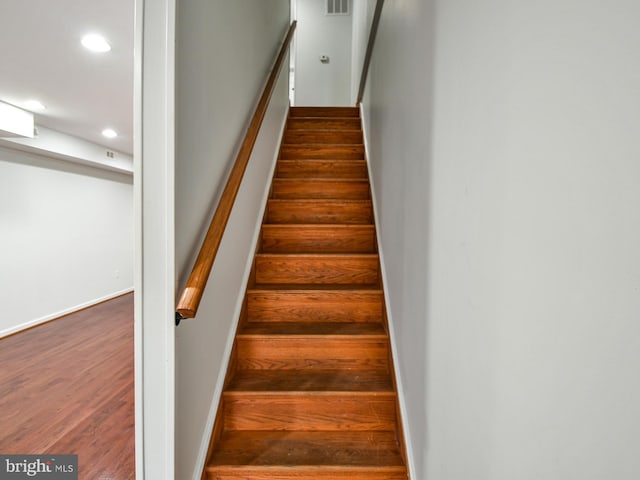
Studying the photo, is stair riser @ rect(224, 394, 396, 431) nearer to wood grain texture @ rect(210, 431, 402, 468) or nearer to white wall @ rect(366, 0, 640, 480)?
wood grain texture @ rect(210, 431, 402, 468)

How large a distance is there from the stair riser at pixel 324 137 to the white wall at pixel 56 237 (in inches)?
134

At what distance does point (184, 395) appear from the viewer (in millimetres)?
1068

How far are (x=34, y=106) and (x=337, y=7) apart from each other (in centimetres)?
430

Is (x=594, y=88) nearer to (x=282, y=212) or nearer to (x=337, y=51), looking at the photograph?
(x=282, y=212)

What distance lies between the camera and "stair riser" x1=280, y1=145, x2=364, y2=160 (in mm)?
2961

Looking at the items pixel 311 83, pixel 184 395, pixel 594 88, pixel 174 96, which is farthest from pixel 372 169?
pixel 311 83

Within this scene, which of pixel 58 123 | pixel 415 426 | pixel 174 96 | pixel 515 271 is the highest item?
pixel 58 123

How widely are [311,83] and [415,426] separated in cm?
514

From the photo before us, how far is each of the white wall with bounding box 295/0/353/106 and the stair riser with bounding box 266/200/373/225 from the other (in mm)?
3166

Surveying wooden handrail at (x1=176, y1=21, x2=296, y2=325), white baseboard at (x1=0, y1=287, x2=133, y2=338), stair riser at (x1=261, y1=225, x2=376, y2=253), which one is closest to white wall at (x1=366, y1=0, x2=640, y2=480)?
wooden handrail at (x1=176, y1=21, x2=296, y2=325)

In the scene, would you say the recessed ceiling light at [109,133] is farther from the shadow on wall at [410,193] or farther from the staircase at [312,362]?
the shadow on wall at [410,193]

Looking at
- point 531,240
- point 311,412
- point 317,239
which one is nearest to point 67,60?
point 317,239

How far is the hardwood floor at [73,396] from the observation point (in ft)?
5.78

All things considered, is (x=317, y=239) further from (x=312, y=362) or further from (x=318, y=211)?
(x=312, y=362)
